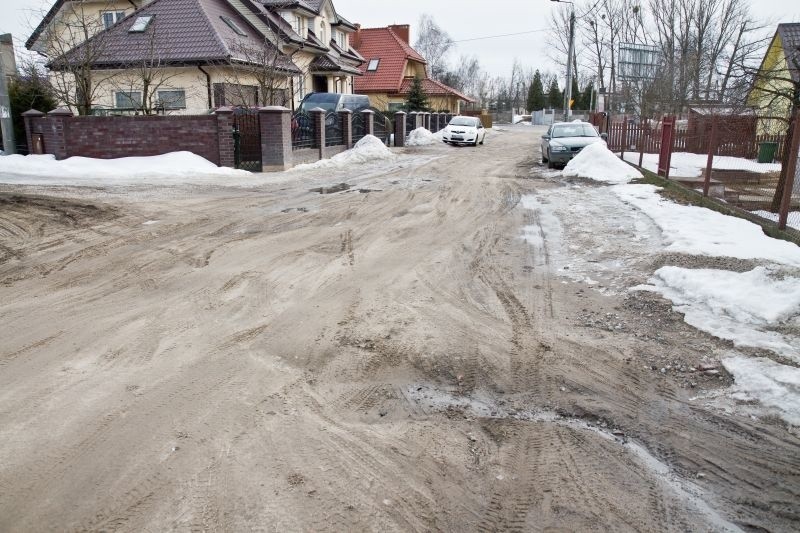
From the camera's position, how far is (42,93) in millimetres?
21750

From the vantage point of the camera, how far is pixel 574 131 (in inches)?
837

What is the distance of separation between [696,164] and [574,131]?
22.5ft

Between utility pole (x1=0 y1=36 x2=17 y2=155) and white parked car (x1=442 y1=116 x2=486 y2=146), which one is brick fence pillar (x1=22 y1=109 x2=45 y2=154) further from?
white parked car (x1=442 y1=116 x2=486 y2=146)

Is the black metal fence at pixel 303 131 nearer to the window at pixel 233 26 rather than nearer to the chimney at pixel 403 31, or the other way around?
the window at pixel 233 26

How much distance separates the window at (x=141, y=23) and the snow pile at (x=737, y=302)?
26399 mm

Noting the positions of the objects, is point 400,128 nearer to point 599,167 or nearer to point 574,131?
point 574,131

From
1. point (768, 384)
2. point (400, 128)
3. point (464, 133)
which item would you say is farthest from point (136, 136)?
point (464, 133)

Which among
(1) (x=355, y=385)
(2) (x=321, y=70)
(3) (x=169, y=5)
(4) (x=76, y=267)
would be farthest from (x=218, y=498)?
(2) (x=321, y=70)

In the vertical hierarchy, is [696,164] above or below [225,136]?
below

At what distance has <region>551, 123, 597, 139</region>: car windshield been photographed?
21.1 m

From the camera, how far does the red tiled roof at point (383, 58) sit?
161 feet

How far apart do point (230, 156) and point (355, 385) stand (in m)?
15.4

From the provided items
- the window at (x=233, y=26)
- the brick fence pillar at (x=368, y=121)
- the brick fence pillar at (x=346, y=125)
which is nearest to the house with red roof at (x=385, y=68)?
the window at (x=233, y=26)

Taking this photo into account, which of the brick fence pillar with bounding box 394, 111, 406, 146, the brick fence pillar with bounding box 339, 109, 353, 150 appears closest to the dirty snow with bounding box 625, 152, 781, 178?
the brick fence pillar with bounding box 339, 109, 353, 150
